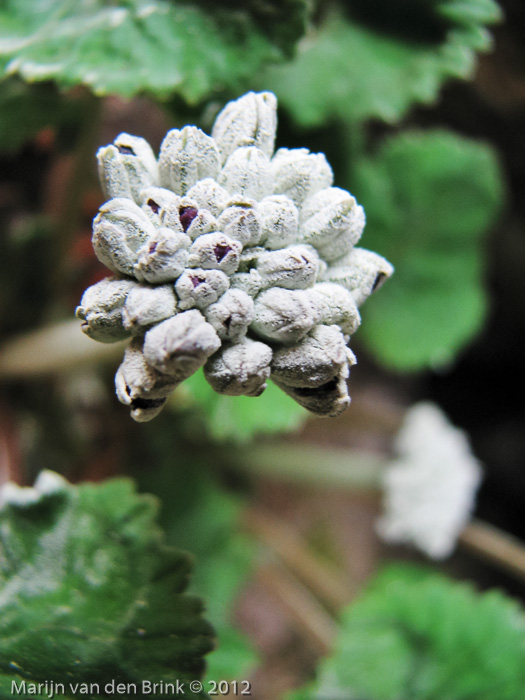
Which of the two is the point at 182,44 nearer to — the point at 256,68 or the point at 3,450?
the point at 256,68

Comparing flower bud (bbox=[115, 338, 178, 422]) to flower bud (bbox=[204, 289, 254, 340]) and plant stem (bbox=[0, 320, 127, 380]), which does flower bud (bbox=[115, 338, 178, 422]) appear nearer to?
flower bud (bbox=[204, 289, 254, 340])

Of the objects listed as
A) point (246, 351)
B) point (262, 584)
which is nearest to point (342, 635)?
point (262, 584)

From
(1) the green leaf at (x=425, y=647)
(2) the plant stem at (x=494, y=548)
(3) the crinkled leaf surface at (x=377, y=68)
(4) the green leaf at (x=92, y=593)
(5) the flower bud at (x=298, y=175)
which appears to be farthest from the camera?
(2) the plant stem at (x=494, y=548)

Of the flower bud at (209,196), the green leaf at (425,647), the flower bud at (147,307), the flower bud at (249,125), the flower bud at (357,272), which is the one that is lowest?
the green leaf at (425,647)

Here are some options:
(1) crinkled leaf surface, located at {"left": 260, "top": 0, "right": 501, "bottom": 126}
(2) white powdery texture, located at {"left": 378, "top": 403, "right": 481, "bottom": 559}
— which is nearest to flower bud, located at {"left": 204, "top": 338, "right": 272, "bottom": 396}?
(1) crinkled leaf surface, located at {"left": 260, "top": 0, "right": 501, "bottom": 126}

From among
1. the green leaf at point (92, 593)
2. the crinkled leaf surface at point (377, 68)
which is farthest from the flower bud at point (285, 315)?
the crinkled leaf surface at point (377, 68)

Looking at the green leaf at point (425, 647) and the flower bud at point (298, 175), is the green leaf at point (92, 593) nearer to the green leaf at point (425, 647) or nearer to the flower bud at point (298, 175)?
the flower bud at point (298, 175)
